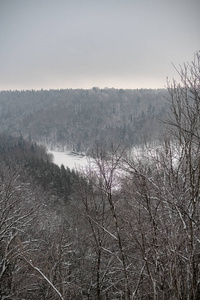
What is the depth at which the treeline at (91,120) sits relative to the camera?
117875 mm

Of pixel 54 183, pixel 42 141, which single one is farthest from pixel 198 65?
pixel 42 141

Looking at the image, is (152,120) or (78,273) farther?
(152,120)

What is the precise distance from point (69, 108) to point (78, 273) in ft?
567

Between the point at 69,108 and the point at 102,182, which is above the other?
→ the point at 69,108

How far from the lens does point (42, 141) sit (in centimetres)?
13850

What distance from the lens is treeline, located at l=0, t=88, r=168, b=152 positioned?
117875 mm

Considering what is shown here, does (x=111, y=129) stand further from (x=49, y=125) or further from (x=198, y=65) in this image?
(x=198, y=65)

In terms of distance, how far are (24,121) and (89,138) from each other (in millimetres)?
73616

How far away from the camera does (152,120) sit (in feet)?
372

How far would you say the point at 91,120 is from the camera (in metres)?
150

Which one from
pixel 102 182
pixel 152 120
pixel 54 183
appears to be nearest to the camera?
pixel 102 182

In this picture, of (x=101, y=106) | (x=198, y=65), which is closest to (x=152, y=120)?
(x=101, y=106)

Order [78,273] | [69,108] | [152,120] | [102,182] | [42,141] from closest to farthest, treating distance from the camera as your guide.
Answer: [102,182] → [78,273] → [152,120] → [42,141] → [69,108]

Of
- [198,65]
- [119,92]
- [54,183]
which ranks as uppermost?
[119,92]
